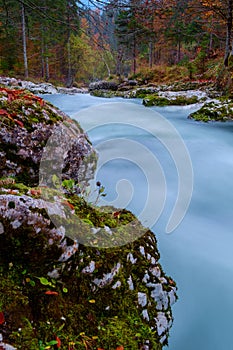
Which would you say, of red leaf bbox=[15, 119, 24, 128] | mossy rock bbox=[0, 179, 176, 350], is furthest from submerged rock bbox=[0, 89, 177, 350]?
red leaf bbox=[15, 119, 24, 128]

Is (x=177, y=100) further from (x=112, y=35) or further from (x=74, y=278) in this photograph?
(x=74, y=278)

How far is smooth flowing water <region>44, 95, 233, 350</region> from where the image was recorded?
266 cm

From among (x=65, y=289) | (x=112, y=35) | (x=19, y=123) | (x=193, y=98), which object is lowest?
(x=65, y=289)

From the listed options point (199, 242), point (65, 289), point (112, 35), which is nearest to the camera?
point (65, 289)

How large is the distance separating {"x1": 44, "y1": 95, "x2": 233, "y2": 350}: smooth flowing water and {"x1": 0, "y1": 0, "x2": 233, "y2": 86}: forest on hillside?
2158 millimetres

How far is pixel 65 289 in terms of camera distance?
6.60ft

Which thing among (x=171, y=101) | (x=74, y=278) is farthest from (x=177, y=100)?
(x=74, y=278)

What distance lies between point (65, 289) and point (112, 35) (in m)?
2.24

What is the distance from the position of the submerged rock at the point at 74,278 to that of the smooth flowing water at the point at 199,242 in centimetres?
40

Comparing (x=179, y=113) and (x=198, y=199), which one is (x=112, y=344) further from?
(x=179, y=113)

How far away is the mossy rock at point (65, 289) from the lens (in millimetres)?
1755

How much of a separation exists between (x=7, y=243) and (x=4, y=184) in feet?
1.76

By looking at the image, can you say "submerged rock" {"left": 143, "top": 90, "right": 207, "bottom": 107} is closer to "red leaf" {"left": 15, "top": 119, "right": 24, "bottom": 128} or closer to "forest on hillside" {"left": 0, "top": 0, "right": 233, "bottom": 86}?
"forest on hillside" {"left": 0, "top": 0, "right": 233, "bottom": 86}

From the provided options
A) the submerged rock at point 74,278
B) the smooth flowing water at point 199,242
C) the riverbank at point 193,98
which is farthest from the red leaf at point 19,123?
the riverbank at point 193,98
